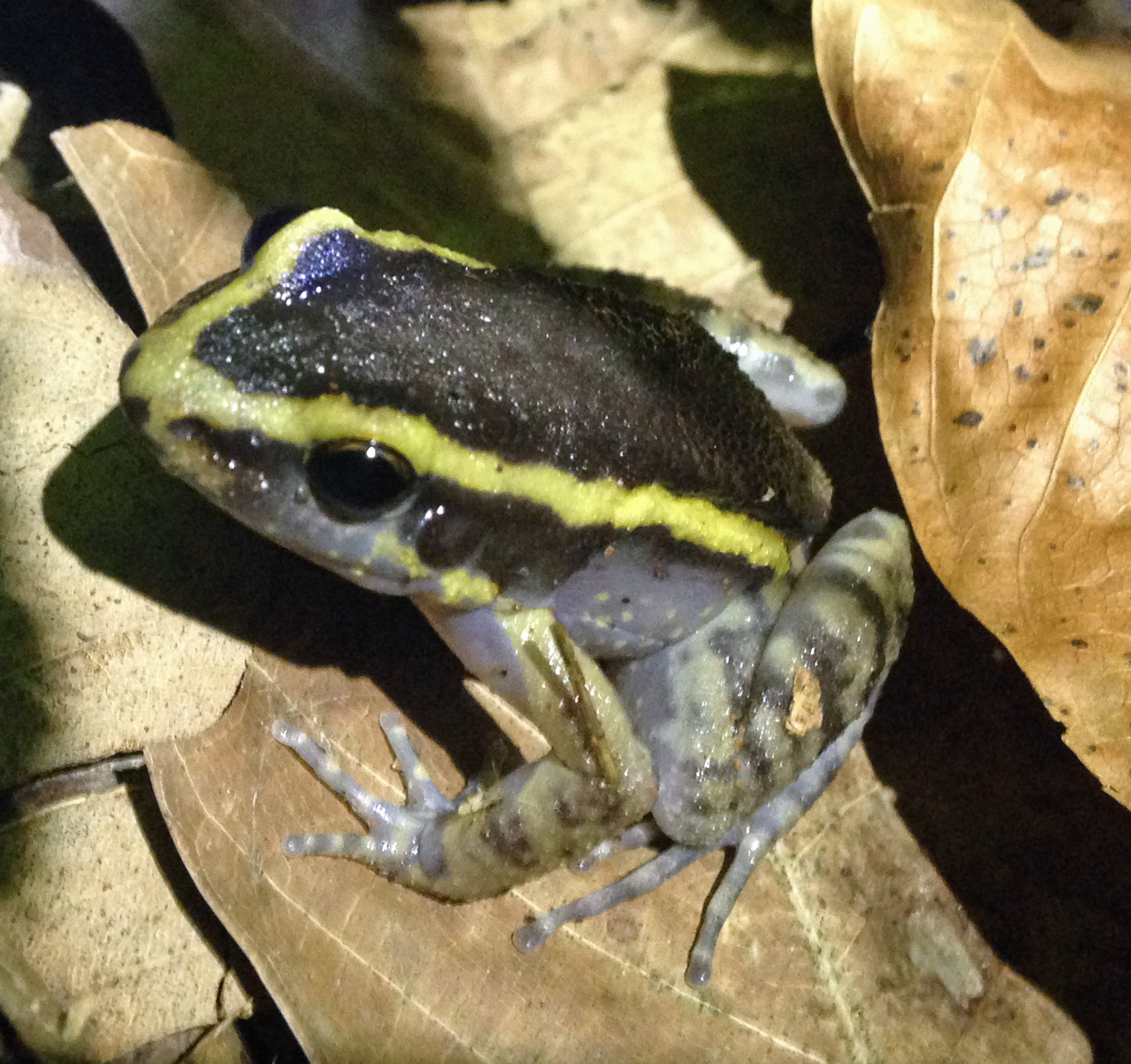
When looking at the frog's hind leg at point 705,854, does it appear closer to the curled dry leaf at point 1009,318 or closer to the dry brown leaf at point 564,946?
the dry brown leaf at point 564,946

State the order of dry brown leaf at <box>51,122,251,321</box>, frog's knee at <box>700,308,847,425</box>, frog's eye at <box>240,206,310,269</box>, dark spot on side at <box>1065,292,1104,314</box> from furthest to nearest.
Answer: frog's knee at <box>700,308,847,425</box> < dry brown leaf at <box>51,122,251,321</box> < dark spot on side at <box>1065,292,1104,314</box> < frog's eye at <box>240,206,310,269</box>

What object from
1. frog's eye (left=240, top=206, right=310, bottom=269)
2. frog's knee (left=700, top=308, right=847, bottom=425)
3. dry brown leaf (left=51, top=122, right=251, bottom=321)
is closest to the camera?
frog's eye (left=240, top=206, right=310, bottom=269)

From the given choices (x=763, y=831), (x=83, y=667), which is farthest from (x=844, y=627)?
(x=83, y=667)

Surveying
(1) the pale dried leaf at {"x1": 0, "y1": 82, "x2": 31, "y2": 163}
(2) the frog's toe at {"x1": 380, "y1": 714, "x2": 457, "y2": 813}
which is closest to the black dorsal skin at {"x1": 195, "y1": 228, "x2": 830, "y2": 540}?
(2) the frog's toe at {"x1": 380, "y1": 714, "x2": 457, "y2": 813}

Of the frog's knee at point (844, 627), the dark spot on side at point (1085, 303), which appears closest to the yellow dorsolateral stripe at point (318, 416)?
the frog's knee at point (844, 627)

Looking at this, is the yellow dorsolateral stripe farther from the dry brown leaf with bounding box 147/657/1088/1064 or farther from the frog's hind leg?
the frog's hind leg

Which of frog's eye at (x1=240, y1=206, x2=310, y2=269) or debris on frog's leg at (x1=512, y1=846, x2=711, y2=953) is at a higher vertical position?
frog's eye at (x1=240, y1=206, x2=310, y2=269)

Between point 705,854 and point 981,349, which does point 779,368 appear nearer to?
point 981,349
